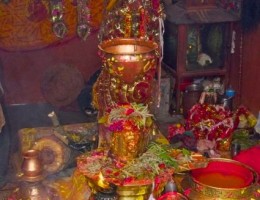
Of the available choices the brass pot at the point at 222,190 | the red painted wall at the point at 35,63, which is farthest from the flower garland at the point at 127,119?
the red painted wall at the point at 35,63

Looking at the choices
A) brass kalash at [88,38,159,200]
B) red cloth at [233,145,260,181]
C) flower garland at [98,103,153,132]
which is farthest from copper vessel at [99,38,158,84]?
red cloth at [233,145,260,181]

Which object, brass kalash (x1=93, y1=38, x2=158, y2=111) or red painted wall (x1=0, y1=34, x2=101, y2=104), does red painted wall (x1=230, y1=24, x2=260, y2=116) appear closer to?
red painted wall (x1=0, y1=34, x2=101, y2=104)

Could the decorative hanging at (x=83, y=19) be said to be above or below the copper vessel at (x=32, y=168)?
above

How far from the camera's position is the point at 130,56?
2.82 m

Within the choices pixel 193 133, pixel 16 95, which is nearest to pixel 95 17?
pixel 16 95

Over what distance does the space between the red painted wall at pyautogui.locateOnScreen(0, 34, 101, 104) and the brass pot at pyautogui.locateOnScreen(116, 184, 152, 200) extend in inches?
143

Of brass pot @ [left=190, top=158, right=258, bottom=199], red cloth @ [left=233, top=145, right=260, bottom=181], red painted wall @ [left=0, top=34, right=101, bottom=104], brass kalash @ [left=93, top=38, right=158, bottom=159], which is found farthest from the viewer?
red painted wall @ [left=0, top=34, right=101, bottom=104]

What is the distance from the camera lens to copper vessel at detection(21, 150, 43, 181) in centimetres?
277

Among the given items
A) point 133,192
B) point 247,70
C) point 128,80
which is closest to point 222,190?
point 133,192

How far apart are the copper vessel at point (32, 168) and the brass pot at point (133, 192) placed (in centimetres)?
45

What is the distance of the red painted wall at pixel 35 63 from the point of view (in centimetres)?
601

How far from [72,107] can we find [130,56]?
346 centimetres

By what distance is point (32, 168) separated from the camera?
277 cm

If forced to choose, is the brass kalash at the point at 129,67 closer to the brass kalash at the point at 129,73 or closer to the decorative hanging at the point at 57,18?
the brass kalash at the point at 129,73
